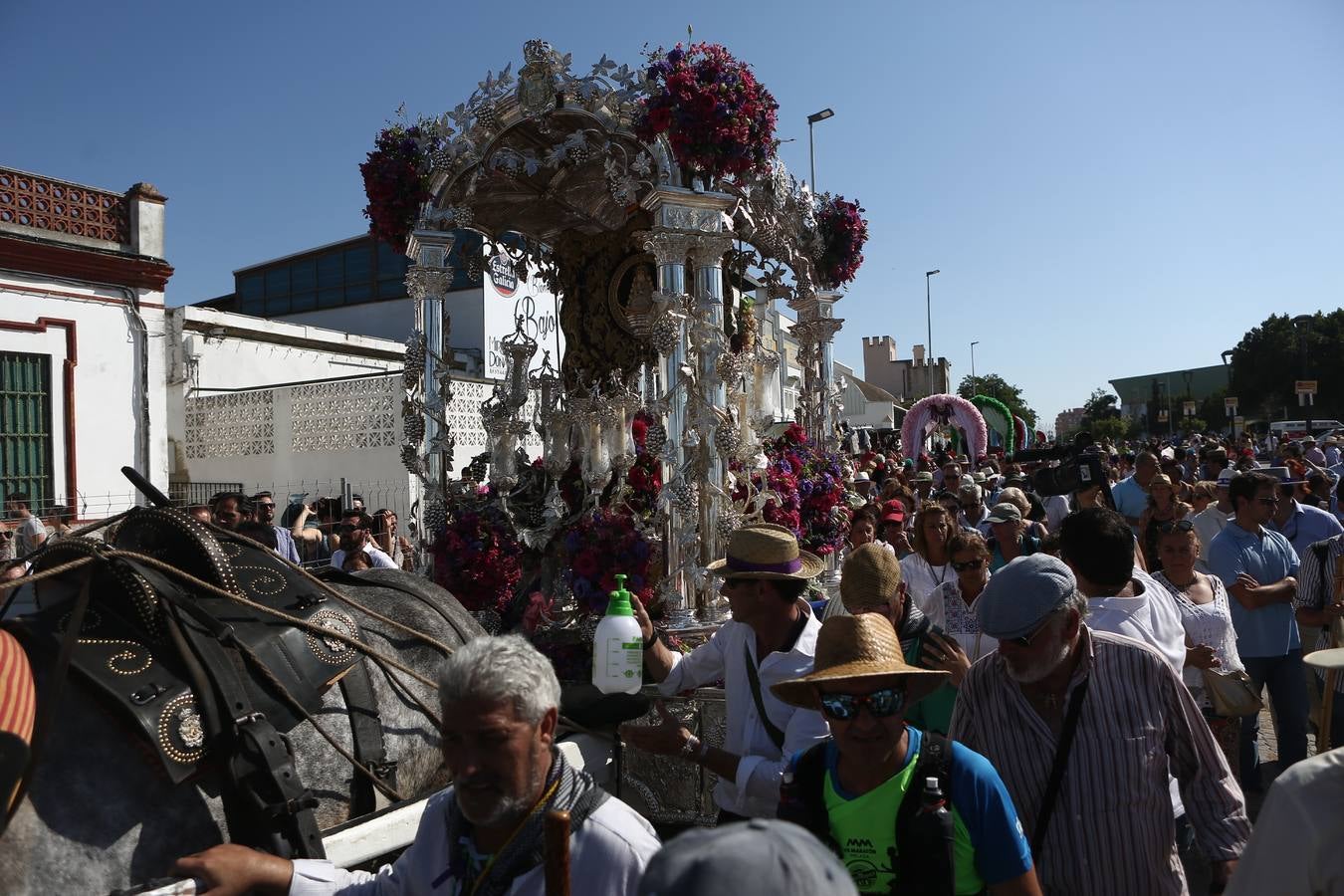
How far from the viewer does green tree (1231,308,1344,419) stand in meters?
51.0

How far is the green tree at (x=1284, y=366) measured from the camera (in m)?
51.0

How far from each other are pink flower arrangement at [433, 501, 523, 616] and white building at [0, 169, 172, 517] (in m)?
9.86

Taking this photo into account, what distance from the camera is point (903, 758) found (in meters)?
2.28

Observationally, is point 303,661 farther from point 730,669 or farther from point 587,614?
point 587,614

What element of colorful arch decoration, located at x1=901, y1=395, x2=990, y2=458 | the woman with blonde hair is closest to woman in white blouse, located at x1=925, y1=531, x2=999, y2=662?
the woman with blonde hair

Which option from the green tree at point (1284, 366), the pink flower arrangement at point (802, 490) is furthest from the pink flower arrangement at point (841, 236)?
the green tree at point (1284, 366)

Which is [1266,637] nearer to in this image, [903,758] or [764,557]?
[764,557]

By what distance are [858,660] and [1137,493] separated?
8.60 meters

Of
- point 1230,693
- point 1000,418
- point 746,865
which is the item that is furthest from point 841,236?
point 1000,418

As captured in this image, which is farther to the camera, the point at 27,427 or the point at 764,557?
the point at 27,427

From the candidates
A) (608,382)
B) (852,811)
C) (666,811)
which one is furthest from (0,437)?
(852,811)

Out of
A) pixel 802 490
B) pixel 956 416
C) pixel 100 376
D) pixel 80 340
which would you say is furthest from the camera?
pixel 956 416

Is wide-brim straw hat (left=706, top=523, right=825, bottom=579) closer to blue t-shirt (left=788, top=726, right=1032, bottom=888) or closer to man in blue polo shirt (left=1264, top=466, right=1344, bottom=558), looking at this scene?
blue t-shirt (left=788, top=726, right=1032, bottom=888)

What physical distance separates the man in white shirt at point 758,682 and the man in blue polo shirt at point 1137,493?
7041 millimetres
